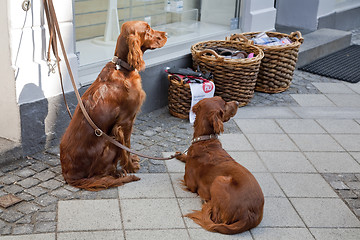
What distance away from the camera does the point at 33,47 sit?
405 centimetres

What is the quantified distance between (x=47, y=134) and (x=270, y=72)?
3.01 meters

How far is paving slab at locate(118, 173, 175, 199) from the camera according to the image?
12.3ft

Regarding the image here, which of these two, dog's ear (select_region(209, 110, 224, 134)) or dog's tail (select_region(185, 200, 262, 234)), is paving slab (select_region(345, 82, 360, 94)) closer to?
dog's ear (select_region(209, 110, 224, 134))

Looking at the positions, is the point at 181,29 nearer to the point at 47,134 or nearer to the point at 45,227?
the point at 47,134

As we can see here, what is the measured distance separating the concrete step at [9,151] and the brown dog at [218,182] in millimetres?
1514

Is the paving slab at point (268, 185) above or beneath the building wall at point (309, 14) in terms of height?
beneath

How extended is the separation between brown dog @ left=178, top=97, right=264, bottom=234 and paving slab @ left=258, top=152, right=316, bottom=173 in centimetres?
92

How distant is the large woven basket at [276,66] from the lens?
5938 mm

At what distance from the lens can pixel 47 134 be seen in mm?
4367

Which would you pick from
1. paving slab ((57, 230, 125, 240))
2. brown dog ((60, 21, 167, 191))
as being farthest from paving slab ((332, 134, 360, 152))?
paving slab ((57, 230, 125, 240))

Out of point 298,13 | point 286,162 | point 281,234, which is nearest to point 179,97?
point 286,162

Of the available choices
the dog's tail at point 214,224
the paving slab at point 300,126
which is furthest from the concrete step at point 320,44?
the dog's tail at point 214,224

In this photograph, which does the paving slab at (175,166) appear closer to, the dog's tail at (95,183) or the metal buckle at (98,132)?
the dog's tail at (95,183)

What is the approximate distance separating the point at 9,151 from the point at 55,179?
1.73ft
